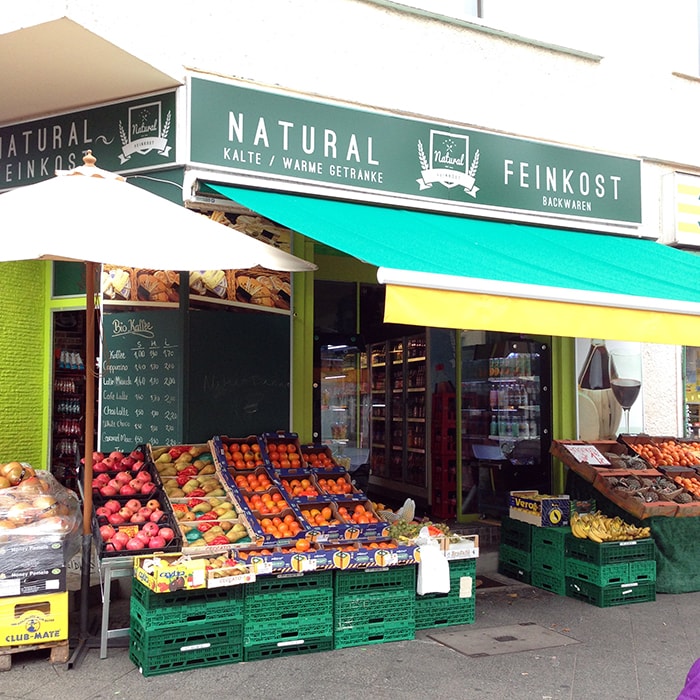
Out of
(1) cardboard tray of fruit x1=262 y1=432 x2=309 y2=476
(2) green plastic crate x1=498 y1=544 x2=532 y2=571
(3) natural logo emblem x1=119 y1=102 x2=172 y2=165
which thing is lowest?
(2) green plastic crate x1=498 y1=544 x2=532 y2=571

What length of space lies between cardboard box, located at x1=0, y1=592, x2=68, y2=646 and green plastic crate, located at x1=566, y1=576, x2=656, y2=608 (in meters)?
4.22

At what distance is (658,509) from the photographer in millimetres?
7047

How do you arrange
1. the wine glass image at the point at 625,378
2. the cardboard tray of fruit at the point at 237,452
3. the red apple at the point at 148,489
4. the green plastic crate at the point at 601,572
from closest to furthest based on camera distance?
1. the red apple at the point at 148,489
2. the cardboard tray of fruit at the point at 237,452
3. the green plastic crate at the point at 601,572
4. the wine glass image at the point at 625,378

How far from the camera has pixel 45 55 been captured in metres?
6.01

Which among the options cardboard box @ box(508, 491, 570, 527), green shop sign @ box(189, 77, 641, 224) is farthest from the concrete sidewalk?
green shop sign @ box(189, 77, 641, 224)

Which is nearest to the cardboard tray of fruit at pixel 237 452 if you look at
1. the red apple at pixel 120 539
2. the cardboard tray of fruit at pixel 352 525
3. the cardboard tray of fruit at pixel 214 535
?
the cardboard tray of fruit at pixel 214 535

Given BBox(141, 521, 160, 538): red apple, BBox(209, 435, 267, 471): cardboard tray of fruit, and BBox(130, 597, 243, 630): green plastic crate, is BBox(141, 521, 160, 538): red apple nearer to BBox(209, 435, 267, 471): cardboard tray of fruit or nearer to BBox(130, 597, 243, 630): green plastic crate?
BBox(130, 597, 243, 630): green plastic crate

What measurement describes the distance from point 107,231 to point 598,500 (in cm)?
521

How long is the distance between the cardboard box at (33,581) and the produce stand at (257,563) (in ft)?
0.89

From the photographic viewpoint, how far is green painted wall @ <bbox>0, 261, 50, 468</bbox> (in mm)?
7594

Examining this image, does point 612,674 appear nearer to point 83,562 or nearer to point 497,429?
point 83,562

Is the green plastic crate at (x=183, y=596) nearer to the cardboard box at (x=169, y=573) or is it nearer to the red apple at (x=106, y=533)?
the cardboard box at (x=169, y=573)

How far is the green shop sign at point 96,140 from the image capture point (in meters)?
6.47

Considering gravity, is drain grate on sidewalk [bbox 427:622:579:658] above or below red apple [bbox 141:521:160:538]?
below
